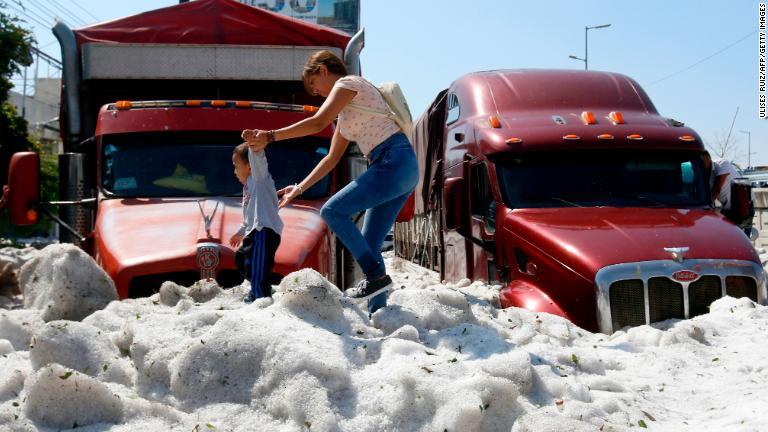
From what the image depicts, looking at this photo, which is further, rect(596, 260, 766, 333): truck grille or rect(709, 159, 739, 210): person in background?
rect(709, 159, 739, 210): person in background

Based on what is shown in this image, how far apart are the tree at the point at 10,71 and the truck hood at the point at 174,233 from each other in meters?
15.6

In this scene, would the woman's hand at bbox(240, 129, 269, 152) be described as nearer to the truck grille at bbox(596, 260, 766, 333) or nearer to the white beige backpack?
the white beige backpack

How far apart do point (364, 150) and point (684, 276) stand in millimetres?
3148

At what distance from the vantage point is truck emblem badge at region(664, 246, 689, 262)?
6.64 meters

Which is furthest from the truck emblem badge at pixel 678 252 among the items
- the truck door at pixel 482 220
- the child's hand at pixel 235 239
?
Result: the child's hand at pixel 235 239

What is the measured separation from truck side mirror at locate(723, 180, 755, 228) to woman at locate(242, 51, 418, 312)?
16.9 feet

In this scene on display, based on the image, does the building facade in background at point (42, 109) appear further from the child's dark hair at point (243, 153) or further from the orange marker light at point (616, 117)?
the child's dark hair at point (243, 153)

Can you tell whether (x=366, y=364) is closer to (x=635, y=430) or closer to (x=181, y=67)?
(x=635, y=430)

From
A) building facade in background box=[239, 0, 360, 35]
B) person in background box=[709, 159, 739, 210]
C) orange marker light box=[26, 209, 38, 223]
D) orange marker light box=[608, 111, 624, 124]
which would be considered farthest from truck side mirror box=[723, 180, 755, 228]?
building facade in background box=[239, 0, 360, 35]

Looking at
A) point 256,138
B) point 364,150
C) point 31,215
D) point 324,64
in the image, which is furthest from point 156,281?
point 324,64

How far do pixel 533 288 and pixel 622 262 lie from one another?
2.71 ft

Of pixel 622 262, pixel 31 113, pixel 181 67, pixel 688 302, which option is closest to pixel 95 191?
pixel 181 67

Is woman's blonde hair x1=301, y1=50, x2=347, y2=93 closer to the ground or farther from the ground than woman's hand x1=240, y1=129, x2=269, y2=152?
farther from the ground

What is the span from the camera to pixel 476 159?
8641mm
